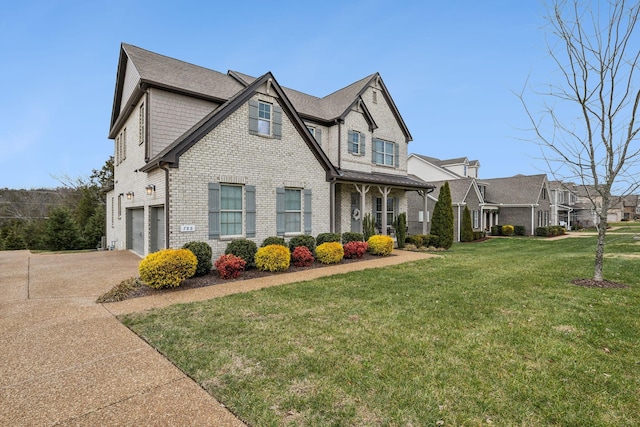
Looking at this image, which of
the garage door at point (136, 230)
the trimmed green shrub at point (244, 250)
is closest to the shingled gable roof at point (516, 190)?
the trimmed green shrub at point (244, 250)

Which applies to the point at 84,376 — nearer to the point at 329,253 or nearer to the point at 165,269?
the point at 165,269

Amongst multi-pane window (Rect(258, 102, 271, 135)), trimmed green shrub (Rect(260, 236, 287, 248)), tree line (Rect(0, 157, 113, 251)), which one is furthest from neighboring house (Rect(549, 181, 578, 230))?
tree line (Rect(0, 157, 113, 251))

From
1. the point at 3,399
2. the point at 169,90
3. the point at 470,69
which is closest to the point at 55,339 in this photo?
the point at 3,399

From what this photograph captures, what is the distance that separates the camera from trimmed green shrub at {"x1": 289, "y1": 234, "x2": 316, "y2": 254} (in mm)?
11672

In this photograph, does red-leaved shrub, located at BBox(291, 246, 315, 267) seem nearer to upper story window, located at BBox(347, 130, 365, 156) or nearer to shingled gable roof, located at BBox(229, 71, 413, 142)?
shingled gable roof, located at BBox(229, 71, 413, 142)

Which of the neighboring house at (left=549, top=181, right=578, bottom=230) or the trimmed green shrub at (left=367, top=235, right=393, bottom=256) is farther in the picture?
the neighboring house at (left=549, top=181, right=578, bottom=230)

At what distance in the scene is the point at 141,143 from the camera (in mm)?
12016

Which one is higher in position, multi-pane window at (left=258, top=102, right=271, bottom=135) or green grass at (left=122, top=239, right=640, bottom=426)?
multi-pane window at (left=258, top=102, right=271, bottom=135)

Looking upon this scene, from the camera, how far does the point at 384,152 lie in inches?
749

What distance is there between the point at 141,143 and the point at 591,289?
50.9ft

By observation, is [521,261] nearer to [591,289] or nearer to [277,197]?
[591,289]

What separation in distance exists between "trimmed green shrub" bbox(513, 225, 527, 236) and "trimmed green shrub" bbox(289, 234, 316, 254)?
84.3ft

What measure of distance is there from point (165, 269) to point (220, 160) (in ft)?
13.9

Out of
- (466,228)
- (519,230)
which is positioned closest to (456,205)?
(466,228)
